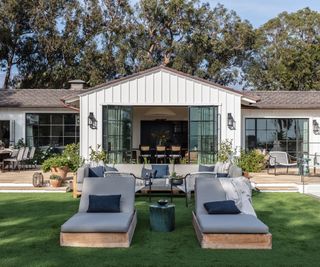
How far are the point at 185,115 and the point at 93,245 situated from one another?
15.3 metres

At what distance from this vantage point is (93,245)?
6.86m

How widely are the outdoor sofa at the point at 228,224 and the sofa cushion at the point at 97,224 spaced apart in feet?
3.82

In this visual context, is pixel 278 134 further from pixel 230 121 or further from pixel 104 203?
pixel 104 203

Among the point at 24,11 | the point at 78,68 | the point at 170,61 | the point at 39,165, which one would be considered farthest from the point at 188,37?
the point at 39,165

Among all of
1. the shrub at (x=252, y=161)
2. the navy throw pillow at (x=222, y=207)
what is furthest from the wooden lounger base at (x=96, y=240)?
the shrub at (x=252, y=161)

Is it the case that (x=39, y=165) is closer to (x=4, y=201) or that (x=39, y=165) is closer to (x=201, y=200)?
(x=4, y=201)

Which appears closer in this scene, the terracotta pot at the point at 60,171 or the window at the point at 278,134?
the terracotta pot at the point at 60,171

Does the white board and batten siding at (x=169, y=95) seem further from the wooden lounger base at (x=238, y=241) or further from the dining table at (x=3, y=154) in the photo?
the wooden lounger base at (x=238, y=241)

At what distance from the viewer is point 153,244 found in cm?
716

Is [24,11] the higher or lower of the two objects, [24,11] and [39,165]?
the higher

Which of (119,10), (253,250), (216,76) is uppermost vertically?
(119,10)

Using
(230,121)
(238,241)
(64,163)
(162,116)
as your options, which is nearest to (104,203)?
(238,241)

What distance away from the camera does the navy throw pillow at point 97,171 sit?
12047 mm

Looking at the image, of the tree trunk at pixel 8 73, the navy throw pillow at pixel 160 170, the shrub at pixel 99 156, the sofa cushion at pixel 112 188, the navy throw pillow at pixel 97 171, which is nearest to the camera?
the sofa cushion at pixel 112 188
